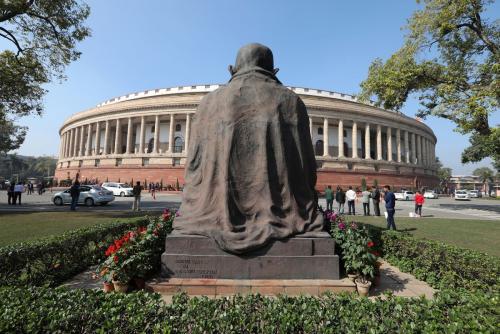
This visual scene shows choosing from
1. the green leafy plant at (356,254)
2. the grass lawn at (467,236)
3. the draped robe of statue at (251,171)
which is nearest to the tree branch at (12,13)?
the draped robe of statue at (251,171)

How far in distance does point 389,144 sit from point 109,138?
165 ft

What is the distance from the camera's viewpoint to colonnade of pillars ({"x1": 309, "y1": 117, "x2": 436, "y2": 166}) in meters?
48.8

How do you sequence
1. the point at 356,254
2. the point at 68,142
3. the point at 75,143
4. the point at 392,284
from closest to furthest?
the point at 356,254
the point at 392,284
the point at 75,143
the point at 68,142

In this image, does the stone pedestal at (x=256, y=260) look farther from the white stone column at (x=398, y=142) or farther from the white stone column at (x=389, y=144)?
the white stone column at (x=398, y=142)

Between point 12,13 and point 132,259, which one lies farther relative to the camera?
point 12,13

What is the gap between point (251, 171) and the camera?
4.96 metres

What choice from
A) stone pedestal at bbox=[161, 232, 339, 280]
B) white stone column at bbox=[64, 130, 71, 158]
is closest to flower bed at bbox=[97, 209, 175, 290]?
stone pedestal at bbox=[161, 232, 339, 280]

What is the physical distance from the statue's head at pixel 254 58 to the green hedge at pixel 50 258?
478cm

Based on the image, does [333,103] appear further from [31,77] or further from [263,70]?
[263,70]

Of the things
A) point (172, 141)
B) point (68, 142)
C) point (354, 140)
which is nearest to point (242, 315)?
point (172, 141)

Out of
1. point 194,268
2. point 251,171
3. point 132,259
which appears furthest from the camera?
point 251,171

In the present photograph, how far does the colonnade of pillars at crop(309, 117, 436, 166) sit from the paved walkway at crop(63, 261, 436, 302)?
40808mm

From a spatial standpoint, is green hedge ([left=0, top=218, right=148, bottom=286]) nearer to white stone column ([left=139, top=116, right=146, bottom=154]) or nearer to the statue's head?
the statue's head

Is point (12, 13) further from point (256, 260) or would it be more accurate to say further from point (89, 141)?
point (89, 141)
